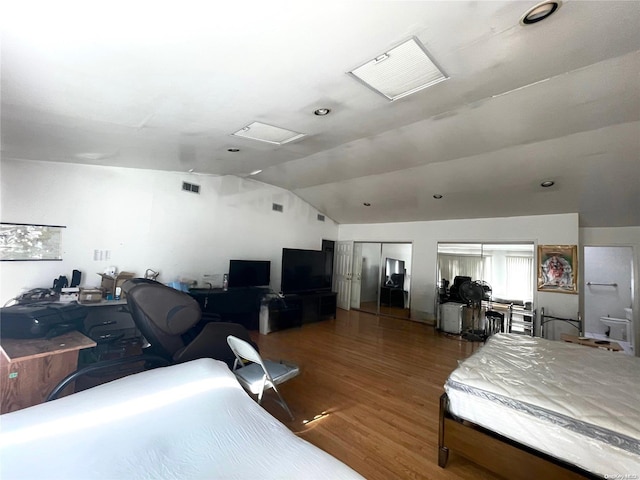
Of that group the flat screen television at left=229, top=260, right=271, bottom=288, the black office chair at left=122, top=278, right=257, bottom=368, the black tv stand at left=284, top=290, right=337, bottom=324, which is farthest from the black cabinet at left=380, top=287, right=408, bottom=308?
the black office chair at left=122, top=278, right=257, bottom=368

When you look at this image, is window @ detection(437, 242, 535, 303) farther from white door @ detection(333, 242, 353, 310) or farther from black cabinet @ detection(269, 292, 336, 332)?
black cabinet @ detection(269, 292, 336, 332)

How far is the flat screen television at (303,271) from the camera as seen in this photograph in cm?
554

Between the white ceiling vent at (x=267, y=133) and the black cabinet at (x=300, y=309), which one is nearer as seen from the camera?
the white ceiling vent at (x=267, y=133)

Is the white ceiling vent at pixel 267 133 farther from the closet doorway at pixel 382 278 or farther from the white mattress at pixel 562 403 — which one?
the closet doorway at pixel 382 278

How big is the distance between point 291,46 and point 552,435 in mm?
2733

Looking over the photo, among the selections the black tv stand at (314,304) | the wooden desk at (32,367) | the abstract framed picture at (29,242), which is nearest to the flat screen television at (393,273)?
the black tv stand at (314,304)

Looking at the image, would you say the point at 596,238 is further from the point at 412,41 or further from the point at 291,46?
the point at 291,46

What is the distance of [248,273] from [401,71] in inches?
170

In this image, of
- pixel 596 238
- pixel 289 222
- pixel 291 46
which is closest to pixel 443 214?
pixel 596 238

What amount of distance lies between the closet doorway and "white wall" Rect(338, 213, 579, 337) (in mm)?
277

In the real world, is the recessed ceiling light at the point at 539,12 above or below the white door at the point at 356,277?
above

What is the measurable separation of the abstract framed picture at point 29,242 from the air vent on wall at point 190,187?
1723mm

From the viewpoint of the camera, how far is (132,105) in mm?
1902

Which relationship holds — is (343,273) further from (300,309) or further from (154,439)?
(154,439)
